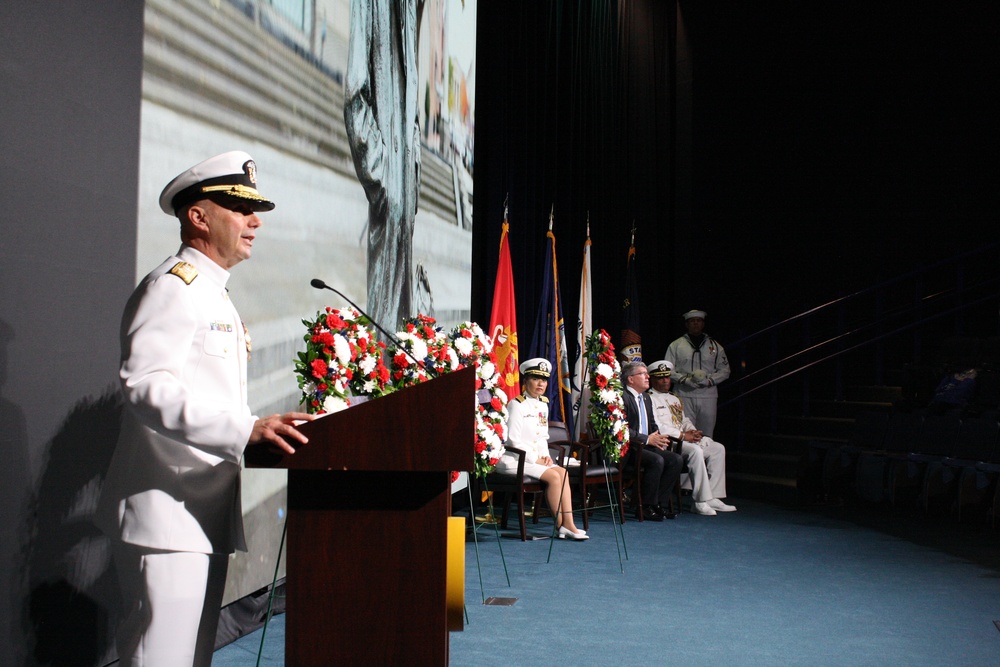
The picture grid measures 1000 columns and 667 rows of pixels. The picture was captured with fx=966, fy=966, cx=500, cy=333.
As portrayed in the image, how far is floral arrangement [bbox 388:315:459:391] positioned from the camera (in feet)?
13.1

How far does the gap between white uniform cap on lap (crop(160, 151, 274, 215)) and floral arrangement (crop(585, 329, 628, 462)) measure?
181 inches

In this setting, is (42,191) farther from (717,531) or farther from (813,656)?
(717,531)

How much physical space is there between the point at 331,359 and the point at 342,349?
6cm

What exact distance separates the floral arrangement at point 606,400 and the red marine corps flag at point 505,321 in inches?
28.6

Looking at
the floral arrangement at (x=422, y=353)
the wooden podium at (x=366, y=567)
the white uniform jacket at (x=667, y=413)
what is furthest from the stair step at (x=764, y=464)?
the wooden podium at (x=366, y=567)

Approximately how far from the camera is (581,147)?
8.88m

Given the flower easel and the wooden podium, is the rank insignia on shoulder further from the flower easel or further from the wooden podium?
the flower easel

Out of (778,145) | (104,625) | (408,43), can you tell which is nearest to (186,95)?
(104,625)

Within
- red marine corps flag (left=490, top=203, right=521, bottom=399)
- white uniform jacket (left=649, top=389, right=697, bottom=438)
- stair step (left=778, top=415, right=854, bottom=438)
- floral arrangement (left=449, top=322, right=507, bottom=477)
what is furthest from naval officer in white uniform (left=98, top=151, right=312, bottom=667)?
stair step (left=778, top=415, right=854, bottom=438)

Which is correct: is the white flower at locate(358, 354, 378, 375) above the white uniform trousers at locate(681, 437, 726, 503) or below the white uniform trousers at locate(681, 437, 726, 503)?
above

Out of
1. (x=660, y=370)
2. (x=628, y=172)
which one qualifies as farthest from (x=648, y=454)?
(x=628, y=172)

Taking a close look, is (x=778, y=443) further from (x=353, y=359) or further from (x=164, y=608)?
(x=164, y=608)

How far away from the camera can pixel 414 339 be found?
164 inches

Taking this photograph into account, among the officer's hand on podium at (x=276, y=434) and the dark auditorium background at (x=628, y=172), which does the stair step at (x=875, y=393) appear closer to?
the dark auditorium background at (x=628, y=172)
